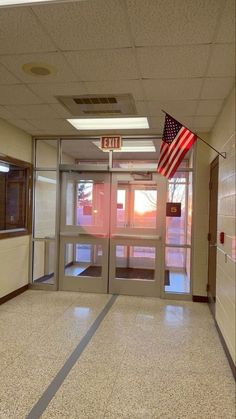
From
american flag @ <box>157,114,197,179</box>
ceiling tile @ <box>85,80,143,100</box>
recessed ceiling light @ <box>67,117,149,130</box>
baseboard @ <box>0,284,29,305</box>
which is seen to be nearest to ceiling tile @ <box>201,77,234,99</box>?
american flag @ <box>157,114,197,179</box>

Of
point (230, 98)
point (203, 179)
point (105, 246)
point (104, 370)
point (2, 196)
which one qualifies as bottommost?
point (104, 370)

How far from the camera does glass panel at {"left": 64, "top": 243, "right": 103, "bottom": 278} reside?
5645mm

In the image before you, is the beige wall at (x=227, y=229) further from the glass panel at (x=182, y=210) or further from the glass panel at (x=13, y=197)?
the glass panel at (x=13, y=197)

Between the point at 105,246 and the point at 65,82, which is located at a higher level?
the point at 65,82

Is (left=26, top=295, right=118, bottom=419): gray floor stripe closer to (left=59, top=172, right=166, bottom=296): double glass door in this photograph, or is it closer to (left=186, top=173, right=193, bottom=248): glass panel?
(left=59, top=172, right=166, bottom=296): double glass door

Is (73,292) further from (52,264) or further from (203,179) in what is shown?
(203,179)

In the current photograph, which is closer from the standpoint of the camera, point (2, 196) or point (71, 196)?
point (2, 196)

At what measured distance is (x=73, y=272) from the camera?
5.72m

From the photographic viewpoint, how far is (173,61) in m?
2.72

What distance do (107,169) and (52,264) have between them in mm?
2025

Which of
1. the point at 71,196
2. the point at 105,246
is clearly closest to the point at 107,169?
the point at 71,196

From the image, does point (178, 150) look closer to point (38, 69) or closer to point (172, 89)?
point (172, 89)

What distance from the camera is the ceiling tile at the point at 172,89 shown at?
313 centimetres

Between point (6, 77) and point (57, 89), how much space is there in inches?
21.1
